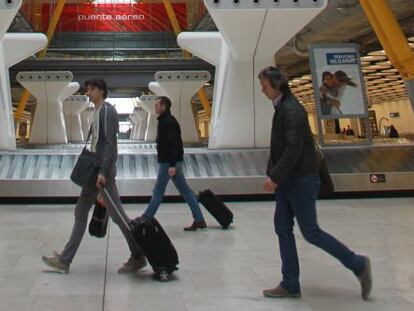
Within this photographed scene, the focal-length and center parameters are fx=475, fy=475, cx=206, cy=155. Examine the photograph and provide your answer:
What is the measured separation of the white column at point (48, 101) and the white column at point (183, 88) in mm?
5199

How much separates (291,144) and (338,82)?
31.9 ft

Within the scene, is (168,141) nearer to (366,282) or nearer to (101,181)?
(101,181)

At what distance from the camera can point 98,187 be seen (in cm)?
461

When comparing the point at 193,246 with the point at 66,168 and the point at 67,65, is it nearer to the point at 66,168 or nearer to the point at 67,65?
the point at 66,168

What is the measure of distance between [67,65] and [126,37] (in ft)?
20.8

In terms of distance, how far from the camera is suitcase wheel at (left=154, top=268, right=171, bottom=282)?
4.38m

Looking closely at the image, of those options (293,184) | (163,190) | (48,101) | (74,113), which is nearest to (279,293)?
(293,184)

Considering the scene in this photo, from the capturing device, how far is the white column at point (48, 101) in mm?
25500

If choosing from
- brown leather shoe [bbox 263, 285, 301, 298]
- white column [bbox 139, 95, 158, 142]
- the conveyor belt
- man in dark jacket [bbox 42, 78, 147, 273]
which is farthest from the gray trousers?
white column [bbox 139, 95, 158, 142]

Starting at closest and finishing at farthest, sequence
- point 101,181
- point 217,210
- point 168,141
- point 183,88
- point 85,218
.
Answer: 1. point 101,181
2. point 85,218
3. point 168,141
4. point 217,210
5. point 183,88

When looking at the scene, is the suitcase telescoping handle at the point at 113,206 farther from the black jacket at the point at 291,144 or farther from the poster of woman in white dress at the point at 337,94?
the poster of woman in white dress at the point at 337,94

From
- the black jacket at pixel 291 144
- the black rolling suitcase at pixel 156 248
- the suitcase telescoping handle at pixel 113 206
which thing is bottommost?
the black rolling suitcase at pixel 156 248

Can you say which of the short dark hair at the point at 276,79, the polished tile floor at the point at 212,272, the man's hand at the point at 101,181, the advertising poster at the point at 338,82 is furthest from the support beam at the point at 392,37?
the man's hand at the point at 101,181

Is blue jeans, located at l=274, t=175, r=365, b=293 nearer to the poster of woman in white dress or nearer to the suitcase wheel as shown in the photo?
the suitcase wheel
